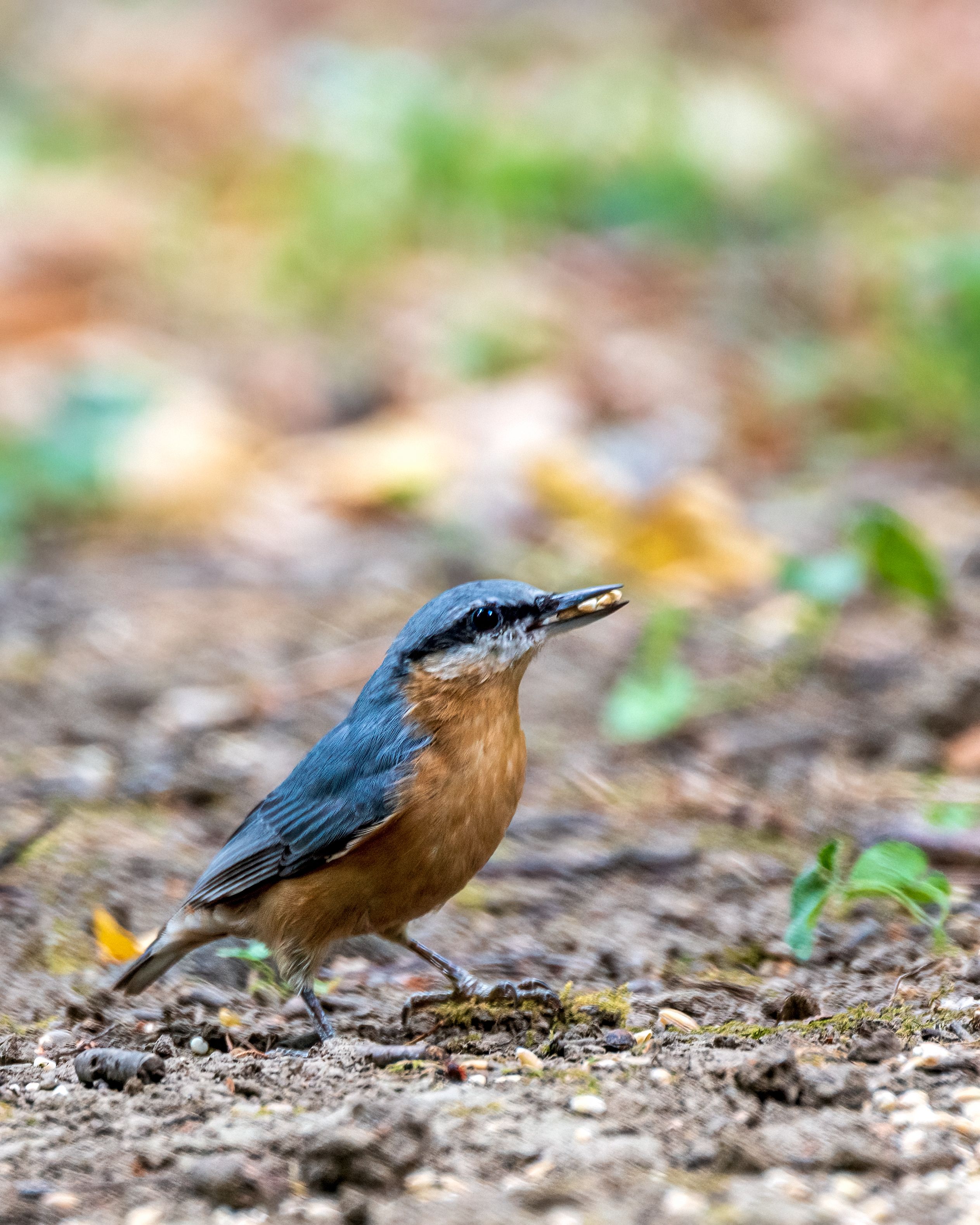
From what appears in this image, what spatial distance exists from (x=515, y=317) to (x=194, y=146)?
6375mm

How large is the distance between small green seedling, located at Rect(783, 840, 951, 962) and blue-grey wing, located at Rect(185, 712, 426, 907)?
0.95 metres

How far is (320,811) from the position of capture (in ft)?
12.3

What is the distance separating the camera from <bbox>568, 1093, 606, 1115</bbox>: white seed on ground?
9.07ft

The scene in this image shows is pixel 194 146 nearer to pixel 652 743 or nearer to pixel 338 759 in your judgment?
pixel 652 743

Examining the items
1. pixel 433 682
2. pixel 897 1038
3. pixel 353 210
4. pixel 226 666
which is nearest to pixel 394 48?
pixel 353 210

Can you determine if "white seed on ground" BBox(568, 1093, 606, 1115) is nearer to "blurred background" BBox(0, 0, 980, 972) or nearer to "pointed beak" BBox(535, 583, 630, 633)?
"pointed beak" BBox(535, 583, 630, 633)

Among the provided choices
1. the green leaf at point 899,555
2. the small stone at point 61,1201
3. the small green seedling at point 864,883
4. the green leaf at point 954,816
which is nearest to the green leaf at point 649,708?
the green leaf at point 899,555

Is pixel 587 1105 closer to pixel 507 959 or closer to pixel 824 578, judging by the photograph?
pixel 507 959

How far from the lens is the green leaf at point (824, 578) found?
5.86 meters

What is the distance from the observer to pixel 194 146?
15133mm

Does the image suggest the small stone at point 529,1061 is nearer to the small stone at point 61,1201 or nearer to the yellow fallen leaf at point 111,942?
the small stone at point 61,1201

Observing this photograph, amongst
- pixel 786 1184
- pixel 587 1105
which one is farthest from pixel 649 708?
pixel 786 1184

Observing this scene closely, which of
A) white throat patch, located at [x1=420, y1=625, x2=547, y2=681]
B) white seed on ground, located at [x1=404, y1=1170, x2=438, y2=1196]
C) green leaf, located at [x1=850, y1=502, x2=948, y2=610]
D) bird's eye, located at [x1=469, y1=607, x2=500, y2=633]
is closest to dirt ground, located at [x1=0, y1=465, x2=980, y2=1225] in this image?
white seed on ground, located at [x1=404, y1=1170, x2=438, y2=1196]

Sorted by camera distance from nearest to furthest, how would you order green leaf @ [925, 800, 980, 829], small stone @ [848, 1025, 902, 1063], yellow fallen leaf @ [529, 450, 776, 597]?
small stone @ [848, 1025, 902, 1063] < green leaf @ [925, 800, 980, 829] < yellow fallen leaf @ [529, 450, 776, 597]
